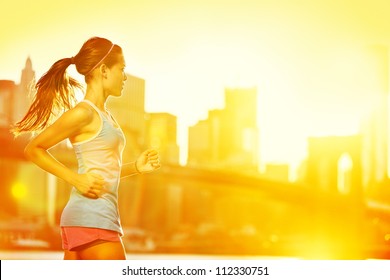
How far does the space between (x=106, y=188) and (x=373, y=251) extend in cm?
1775

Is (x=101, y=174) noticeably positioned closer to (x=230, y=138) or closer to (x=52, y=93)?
(x=52, y=93)

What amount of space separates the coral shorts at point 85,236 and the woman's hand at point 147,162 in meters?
0.30

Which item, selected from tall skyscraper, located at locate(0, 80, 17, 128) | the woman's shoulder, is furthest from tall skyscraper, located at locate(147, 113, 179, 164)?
the woman's shoulder

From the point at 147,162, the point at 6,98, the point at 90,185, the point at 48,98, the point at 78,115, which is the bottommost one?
the point at 90,185

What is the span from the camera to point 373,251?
19906mm

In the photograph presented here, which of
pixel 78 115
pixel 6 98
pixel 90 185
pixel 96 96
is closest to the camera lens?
pixel 90 185

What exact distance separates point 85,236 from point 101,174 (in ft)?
0.66

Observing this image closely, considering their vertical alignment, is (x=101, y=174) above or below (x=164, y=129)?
below

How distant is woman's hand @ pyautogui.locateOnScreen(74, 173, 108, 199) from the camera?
109 inches

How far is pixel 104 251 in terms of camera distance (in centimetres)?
280

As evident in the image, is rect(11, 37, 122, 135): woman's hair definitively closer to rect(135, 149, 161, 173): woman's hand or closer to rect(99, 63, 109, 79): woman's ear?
rect(99, 63, 109, 79): woman's ear

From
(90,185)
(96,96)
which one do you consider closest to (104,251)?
(90,185)

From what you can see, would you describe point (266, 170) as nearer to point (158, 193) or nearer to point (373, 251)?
point (373, 251)

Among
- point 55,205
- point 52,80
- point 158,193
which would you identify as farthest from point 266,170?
point 52,80
